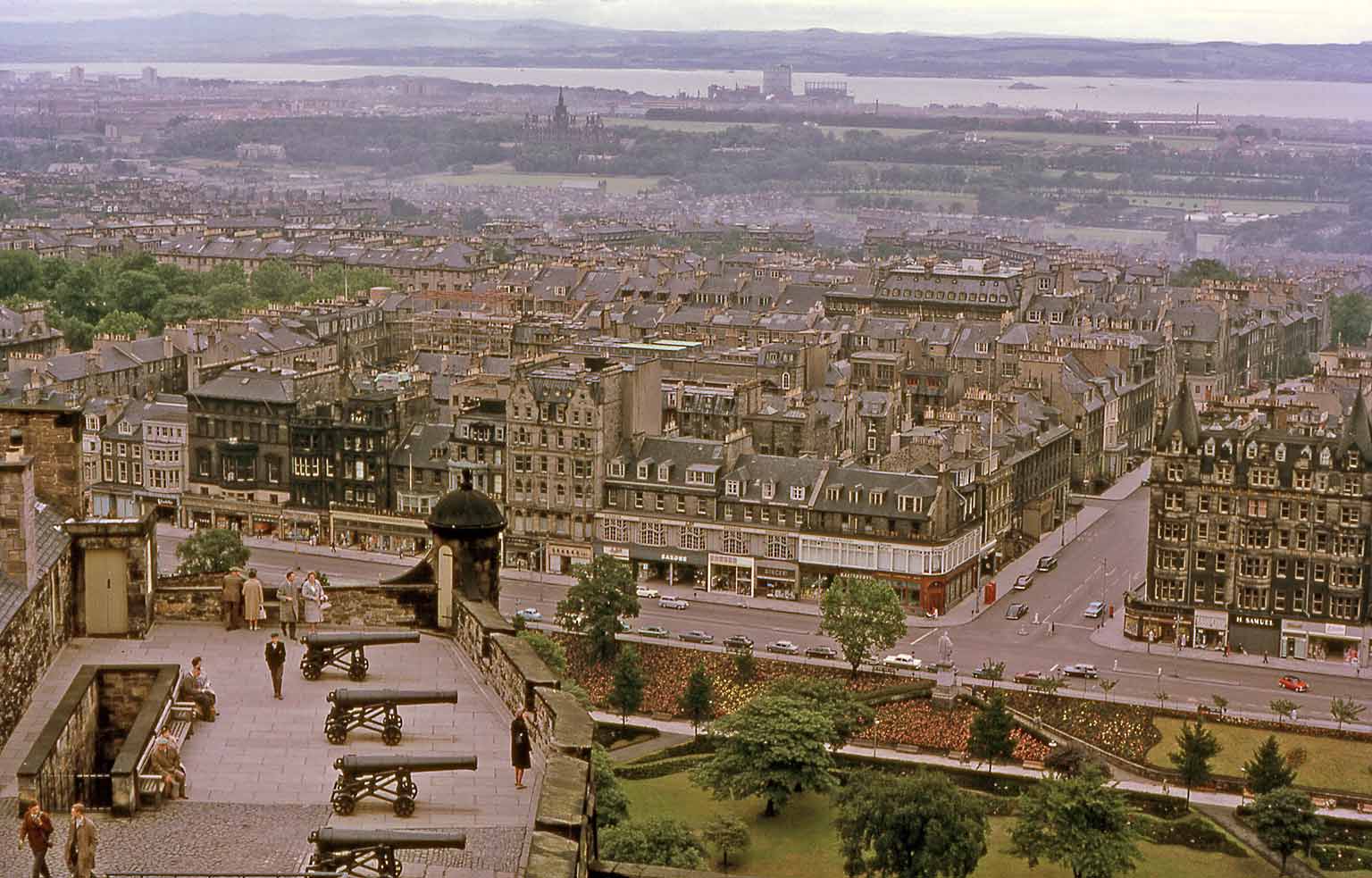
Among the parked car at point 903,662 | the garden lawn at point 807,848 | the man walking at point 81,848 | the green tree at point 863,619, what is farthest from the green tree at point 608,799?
the man walking at point 81,848

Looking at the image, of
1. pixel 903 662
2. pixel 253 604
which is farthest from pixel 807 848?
pixel 253 604

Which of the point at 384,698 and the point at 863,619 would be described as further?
the point at 863,619

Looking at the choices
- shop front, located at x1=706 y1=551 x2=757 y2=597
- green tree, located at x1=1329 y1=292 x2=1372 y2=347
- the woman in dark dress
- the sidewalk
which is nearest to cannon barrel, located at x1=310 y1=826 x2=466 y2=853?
the woman in dark dress

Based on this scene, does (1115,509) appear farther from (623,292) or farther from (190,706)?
(190,706)

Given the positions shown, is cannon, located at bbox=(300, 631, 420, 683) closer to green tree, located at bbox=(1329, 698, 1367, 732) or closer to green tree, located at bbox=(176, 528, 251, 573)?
green tree, located at bbox=(1329, 698, 1367, 732)

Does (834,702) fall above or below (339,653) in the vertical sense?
below

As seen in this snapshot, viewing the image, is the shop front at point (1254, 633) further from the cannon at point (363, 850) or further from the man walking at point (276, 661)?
the cannon at point (363, 850)

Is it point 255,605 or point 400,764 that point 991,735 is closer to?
point 255,605
